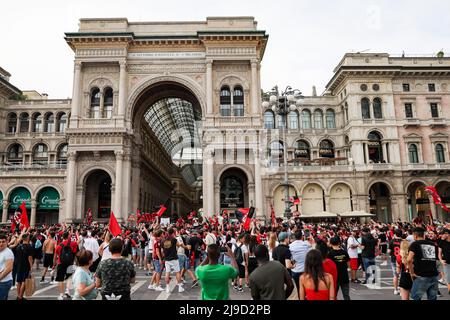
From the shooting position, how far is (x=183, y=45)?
37.4 meters

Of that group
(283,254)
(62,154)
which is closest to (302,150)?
(62,154)

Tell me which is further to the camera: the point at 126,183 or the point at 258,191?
the point at 126,183

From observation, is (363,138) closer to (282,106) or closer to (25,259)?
(282,106)

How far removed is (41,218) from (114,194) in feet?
49.8

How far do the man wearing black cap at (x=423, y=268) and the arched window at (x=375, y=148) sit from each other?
3993 centimetres

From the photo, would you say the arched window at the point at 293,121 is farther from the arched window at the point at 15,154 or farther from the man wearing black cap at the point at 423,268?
the man wearing black cap at the point at 423,268

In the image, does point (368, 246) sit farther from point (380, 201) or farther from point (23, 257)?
point (380, 201)

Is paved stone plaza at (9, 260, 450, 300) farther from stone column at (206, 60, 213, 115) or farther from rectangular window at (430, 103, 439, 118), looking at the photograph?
rectangular window at (430, 103, 439, 118)

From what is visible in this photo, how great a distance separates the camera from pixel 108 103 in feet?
124

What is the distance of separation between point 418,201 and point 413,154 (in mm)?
6265

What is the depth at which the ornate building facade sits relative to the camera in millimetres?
35844

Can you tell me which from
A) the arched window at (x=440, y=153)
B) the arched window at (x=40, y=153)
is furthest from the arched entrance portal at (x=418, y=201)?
the arched window at (x=40, y=153)

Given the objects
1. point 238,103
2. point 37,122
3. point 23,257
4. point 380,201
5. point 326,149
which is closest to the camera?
point 23,257

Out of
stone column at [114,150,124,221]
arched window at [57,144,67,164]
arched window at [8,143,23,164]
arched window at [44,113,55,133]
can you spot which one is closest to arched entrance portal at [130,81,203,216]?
stone column at [114,150,124,221]
